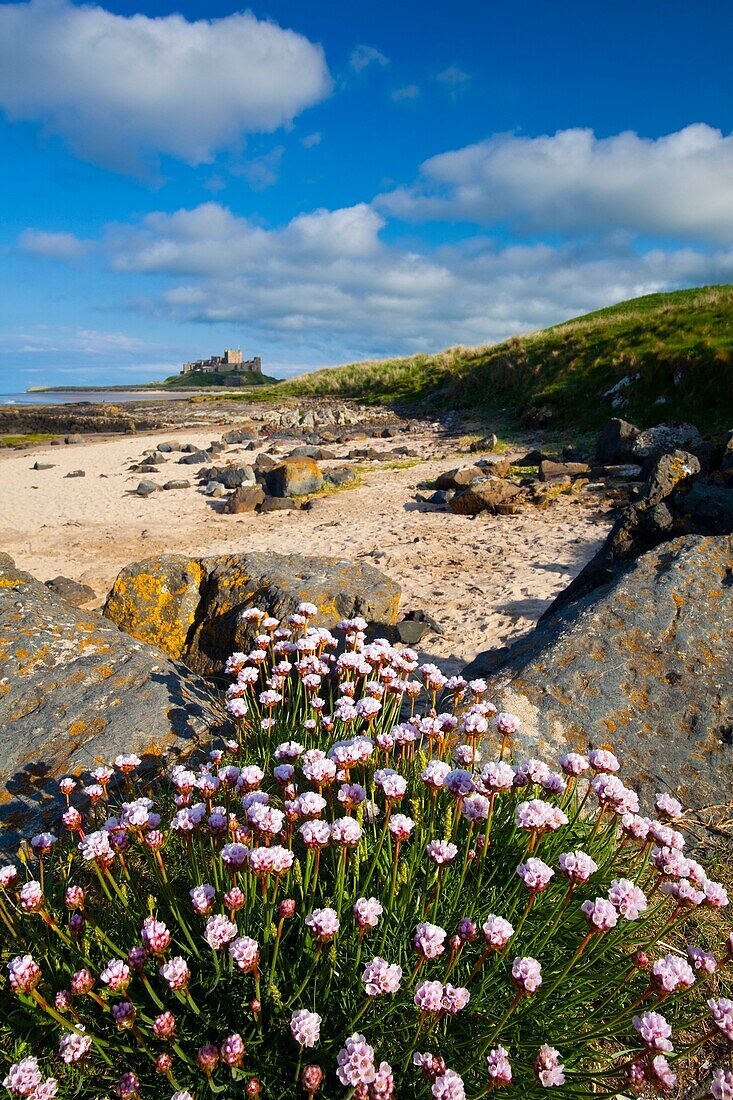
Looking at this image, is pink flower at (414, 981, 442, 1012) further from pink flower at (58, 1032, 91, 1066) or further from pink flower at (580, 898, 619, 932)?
pink flower at (58, 1032, 91, 1066)

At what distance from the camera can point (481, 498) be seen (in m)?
15.3

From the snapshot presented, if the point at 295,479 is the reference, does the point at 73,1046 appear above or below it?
below

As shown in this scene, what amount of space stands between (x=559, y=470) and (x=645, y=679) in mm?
14965

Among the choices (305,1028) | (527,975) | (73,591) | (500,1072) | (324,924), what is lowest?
(73,591)

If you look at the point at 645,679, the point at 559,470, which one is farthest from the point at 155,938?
the point at 559,470

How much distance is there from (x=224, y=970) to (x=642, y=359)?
2937cm

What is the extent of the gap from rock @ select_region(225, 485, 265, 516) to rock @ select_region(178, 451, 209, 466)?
305 inches

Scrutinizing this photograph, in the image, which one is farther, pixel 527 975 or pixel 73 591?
pixel 73 591

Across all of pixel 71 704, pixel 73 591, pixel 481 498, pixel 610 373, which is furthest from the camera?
pixel 610 373

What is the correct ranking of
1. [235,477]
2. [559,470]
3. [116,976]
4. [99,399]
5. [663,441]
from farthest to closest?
1. [99,399]
2. [235,477]
3. [663,441]
4. [559,470]
5. [116,976]

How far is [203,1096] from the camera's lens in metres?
2.02

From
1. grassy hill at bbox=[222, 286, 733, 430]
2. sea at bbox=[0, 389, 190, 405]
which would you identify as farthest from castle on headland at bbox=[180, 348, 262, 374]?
grassy hill at bbox=[222, 286, 733, 430]

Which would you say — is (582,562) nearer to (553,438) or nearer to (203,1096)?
(203,1096)

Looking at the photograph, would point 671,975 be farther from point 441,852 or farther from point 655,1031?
point 441,852
